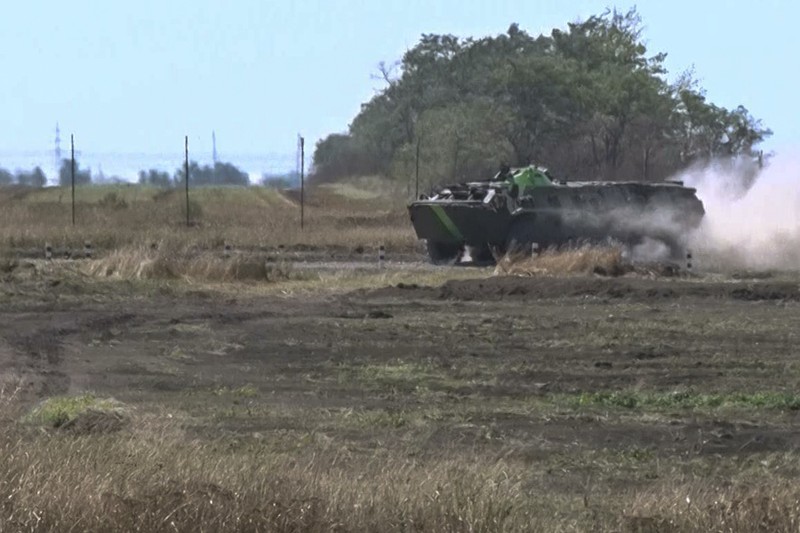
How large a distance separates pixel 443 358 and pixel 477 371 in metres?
1.30

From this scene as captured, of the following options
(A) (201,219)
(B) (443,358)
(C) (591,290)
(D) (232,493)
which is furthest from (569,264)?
(A) (201,219)

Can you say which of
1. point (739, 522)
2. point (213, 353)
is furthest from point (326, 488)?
point (213, 353)

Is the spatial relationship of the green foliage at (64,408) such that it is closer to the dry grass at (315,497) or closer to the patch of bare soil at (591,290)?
the dry grass at (315,497)

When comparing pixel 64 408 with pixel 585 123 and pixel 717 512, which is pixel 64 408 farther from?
pixel 585 123

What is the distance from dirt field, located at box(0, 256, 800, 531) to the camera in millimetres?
11812

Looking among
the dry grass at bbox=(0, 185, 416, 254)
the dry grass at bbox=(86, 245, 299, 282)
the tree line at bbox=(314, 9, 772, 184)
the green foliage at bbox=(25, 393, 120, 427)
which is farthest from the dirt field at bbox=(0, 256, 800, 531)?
the tree line at bbox=(314, 9, 772, 184)

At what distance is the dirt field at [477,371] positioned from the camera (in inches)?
465

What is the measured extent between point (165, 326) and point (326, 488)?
13381mm

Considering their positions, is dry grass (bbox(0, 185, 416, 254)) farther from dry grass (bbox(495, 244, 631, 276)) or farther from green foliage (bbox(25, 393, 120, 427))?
green foliage (bbox(25, 393, 120, 427))

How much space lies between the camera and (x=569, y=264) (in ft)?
105

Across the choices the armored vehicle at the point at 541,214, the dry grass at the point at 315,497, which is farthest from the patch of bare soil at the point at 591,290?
the dry grass at the point at 315,497

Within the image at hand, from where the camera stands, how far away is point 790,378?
54.3 feet

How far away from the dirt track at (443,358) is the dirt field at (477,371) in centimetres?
4

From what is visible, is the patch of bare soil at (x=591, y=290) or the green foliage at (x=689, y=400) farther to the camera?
the patch of bare soil at (x=591, y=290)
